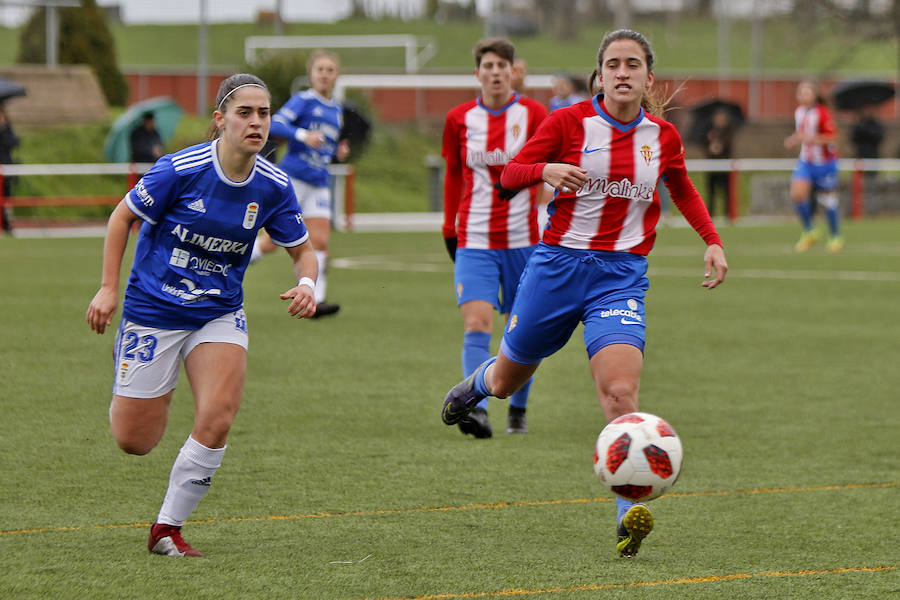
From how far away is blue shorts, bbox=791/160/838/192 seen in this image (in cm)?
2072

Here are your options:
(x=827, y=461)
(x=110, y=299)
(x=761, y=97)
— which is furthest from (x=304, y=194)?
(x=761, y=97)

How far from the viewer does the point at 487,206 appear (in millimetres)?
8070

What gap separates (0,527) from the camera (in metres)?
5.58

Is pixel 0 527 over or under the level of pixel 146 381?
under

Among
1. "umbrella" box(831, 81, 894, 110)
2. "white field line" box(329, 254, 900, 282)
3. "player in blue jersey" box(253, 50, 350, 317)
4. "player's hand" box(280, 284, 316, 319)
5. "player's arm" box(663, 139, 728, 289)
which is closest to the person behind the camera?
"player's hand" box(280, 284, 316, 319)

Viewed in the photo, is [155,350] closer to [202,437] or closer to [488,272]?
[202,437]

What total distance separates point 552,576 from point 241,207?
71.3 inches

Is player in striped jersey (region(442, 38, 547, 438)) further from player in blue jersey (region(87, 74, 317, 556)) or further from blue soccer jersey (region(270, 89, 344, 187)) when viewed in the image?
blue soccer jersey (region(270, 89, 344, 187))

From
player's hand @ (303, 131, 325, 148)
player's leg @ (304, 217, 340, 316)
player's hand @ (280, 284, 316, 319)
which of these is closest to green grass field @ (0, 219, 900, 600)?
player's leg @ (304, 217, 340, 316)

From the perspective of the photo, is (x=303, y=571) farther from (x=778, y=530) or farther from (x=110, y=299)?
(x=778, y=530)

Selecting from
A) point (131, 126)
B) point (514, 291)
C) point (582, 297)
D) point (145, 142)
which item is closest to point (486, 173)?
point (514, 291)

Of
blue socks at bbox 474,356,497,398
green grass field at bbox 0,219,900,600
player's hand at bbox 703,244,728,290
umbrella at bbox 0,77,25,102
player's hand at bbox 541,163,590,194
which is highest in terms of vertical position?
umbrella at bbox 0,77,25,102

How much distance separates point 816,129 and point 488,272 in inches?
535

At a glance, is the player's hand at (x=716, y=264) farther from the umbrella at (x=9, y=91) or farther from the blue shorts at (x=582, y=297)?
the umbrella at (x=9, y=91)
